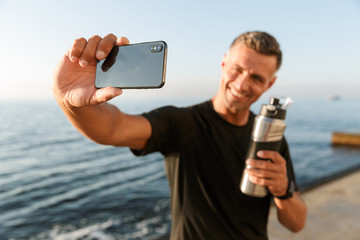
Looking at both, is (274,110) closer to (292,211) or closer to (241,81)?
(241,81)

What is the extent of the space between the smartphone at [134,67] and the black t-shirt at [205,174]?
0.78 metres

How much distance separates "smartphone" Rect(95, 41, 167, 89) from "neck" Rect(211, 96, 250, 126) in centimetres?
117

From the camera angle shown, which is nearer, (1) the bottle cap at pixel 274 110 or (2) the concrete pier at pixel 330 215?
(1) the bottle cap at pixel 274 110

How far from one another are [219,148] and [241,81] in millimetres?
600

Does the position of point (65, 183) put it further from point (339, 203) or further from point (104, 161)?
point (339, 203)

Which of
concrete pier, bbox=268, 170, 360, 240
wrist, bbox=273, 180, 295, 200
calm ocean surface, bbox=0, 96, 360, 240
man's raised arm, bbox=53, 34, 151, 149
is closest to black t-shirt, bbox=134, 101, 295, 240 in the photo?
wrist, bbox=273, 180, 295, 200

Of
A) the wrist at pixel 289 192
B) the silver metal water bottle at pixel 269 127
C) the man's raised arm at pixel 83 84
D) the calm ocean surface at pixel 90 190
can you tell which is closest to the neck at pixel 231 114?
the silver metal water bottle at pixel 269 127

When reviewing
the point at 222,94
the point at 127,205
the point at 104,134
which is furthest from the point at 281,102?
the point at 127,205

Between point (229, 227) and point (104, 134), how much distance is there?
3.58 ft

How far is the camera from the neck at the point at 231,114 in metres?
2.27

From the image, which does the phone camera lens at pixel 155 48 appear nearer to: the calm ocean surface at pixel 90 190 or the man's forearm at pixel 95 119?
the man's forearm at pixel 95 119

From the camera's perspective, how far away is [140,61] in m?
1.22

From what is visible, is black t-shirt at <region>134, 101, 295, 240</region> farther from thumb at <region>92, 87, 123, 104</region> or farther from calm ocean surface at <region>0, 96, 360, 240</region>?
calm ocean surface at <region>0, 96, 360, 240</region>

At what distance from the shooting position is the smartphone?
119cm
